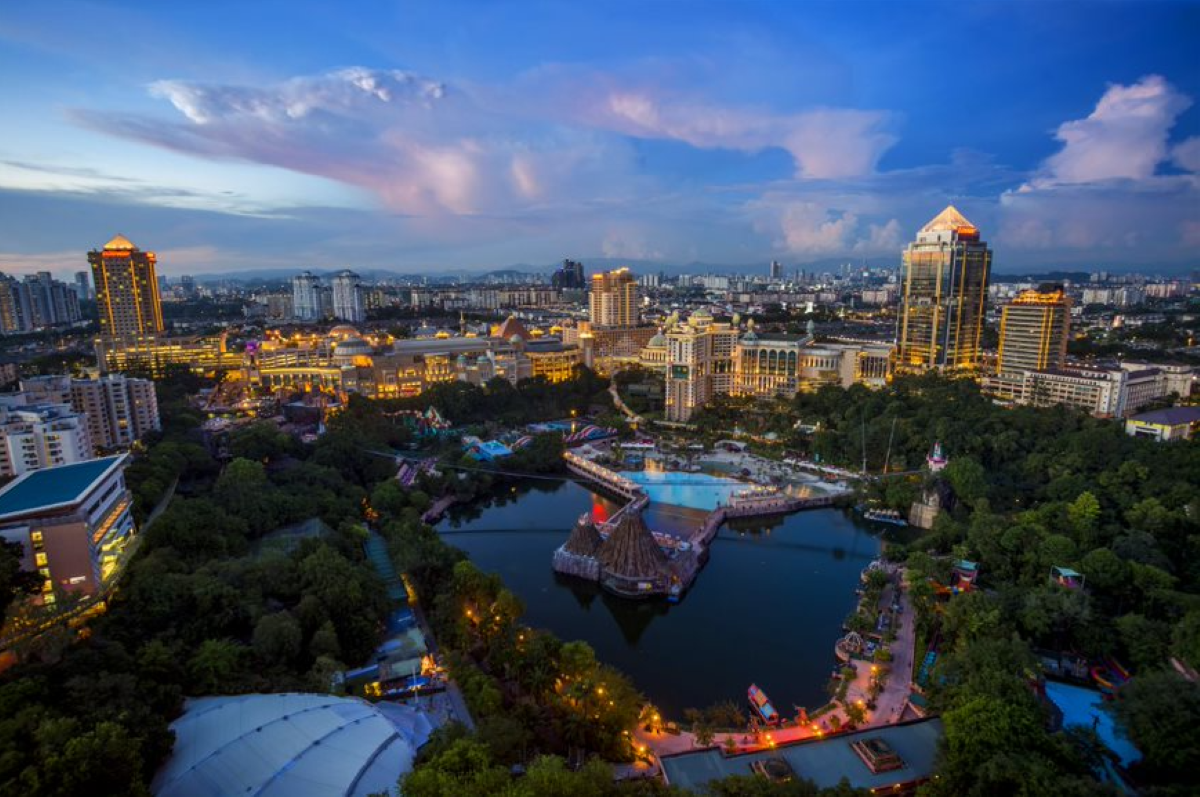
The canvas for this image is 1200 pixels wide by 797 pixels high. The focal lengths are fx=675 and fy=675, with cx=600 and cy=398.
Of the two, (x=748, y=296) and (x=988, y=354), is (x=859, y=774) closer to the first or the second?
(x=988, y=354)

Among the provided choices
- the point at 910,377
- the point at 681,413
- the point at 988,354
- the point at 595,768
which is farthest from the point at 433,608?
the point at 988,354

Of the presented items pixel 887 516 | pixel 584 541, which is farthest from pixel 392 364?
pixel 887 516

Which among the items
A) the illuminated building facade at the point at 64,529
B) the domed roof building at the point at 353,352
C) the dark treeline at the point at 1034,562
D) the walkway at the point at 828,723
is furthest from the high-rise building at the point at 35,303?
the walkway at the point at 828,723

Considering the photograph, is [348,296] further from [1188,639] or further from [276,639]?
[1188,639]

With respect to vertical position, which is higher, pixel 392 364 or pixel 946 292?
pixel 946 292

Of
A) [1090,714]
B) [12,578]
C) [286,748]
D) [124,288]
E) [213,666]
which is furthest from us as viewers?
[124,288]
